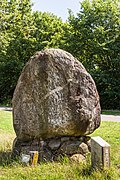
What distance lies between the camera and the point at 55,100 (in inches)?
262

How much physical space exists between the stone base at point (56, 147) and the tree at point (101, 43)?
16.0 meters

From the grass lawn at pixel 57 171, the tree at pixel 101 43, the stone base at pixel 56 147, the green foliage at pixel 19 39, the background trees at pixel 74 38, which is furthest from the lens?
the green foliage at pixel 19 39

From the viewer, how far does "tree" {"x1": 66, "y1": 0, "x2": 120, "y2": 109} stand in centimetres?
2273

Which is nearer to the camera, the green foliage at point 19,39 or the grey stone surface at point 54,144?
the grey stone surface at point 54,144

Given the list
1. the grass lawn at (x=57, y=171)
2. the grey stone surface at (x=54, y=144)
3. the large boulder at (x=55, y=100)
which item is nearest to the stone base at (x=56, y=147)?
the grey stone surface at (x=54, y=144)

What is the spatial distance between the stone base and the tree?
16.0m

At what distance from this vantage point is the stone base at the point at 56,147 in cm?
655

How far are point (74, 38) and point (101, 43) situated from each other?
111 inches

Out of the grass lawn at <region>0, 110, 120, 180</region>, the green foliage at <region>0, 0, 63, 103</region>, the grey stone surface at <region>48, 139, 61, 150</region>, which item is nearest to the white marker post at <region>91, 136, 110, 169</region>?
the grass lawn at <region>0, 110, 120, 180</region>

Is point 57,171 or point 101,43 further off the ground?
point 101,43

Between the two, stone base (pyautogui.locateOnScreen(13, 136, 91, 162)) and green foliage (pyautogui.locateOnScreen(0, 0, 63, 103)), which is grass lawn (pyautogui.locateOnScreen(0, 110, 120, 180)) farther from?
green foliage (pyautogui.locateOnScreen(0, 0, 63, 103))

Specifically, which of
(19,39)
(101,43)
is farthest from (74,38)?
(19,39)

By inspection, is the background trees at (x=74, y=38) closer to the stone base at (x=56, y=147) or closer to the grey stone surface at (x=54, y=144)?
the stone base at (x=56, y=147)

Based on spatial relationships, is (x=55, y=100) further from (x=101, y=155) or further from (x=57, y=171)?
(x=101, y=155)
